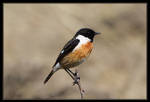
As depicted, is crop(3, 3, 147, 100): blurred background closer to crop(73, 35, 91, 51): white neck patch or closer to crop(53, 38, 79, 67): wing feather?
crop(53, 38, 79, 67): wing feather

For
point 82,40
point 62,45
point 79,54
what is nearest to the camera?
point 79,54

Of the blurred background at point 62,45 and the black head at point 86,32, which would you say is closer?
the black head at point 86,32

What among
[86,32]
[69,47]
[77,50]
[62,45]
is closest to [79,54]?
[77,50]

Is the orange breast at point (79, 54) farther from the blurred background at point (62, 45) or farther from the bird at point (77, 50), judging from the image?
the blurred background at point (62, 45)

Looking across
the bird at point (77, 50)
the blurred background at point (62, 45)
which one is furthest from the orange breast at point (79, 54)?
the blurred background at point (62, 45)

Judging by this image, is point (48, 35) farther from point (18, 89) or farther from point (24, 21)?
point (18, 89)

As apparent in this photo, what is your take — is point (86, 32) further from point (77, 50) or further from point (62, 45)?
point (62, 45)

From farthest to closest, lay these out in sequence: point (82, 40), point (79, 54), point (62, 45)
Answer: point (62, 45) < point (82, 40) < point (79, 54)

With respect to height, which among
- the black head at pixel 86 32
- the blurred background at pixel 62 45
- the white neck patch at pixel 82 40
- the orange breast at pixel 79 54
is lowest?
the blurred background at pixel 62 45

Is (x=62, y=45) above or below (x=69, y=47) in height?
below
